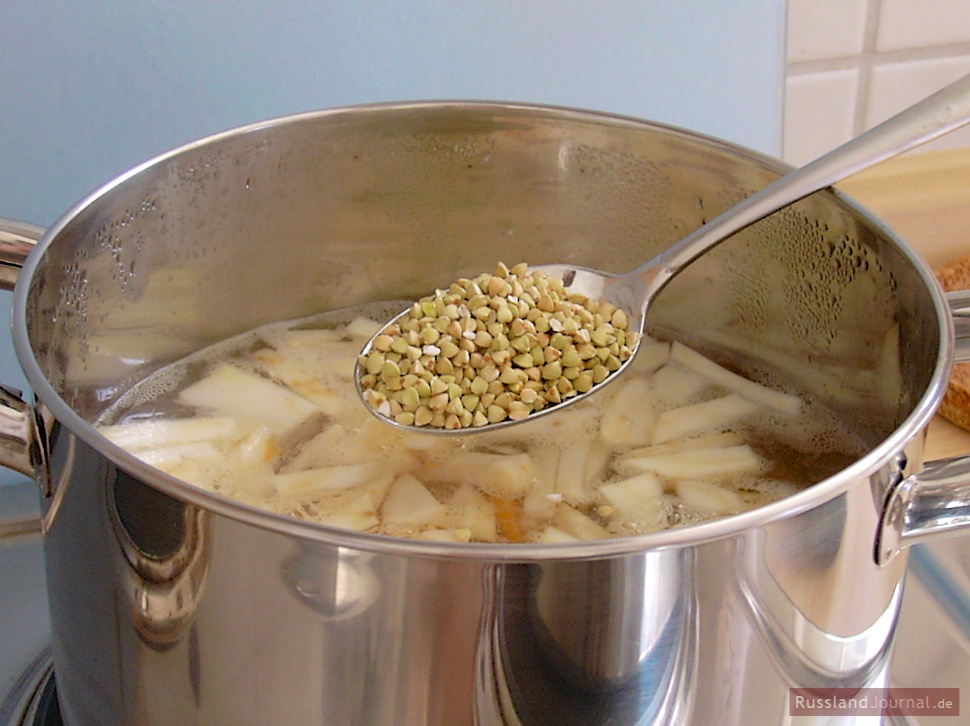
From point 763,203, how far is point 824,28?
1.22ft

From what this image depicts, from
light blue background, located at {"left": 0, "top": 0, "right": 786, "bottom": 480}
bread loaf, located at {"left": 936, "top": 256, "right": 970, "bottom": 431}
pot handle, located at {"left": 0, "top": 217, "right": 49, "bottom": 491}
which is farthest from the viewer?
bread loaf, located at {"left": 936, "top": 256, "right": 970, "bottom": 431}

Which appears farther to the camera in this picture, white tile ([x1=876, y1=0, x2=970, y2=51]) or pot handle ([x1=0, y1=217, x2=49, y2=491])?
white tile ([x1=876, y1=0, x2=970, y2=51])

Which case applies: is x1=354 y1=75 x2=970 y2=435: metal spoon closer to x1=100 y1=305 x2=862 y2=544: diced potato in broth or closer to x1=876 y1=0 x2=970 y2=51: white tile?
x1=100 y1=305 x2=862 y2=544: diced potato in broth

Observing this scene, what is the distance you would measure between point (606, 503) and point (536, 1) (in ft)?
1.18

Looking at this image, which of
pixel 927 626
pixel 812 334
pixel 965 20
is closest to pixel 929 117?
pixel 812 334

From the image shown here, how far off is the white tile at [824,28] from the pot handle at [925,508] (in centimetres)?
55

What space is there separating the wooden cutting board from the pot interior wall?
27 centimetres

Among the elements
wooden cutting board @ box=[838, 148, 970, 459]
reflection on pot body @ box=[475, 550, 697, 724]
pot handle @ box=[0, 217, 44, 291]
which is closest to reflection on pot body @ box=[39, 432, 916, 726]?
reflection on pot body @ box=[475, 550, 697, 724]

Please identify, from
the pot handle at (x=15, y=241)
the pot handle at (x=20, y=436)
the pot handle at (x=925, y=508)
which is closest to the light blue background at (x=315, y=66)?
the pot handle at (x=15, y=241)

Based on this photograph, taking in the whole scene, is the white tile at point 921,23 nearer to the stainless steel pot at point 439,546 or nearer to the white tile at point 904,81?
the white tile at point 904,81

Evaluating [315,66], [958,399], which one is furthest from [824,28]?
[315,66]

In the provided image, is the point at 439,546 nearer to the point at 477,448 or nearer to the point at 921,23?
the point at 477,448

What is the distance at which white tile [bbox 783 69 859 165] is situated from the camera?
0.88 m

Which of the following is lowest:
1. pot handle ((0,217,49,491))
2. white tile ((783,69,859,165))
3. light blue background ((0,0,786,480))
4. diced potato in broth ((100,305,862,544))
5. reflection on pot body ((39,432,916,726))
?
diced potato in broth ((100,305,862,544))
